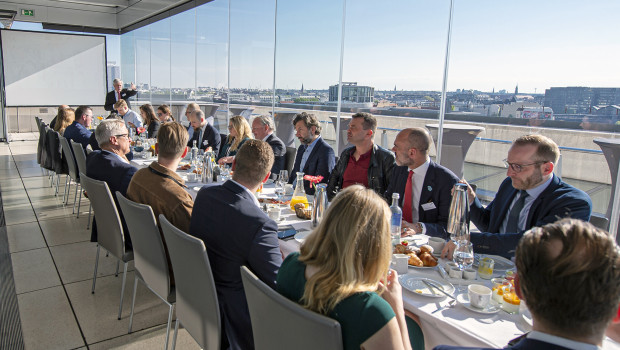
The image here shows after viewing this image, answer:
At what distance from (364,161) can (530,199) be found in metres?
1.66

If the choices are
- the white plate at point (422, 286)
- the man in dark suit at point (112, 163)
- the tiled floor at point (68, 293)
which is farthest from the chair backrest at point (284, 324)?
the man in dark suit at point (112, 163)

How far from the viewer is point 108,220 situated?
295 centimetres

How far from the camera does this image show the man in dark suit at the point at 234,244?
70.7 inches

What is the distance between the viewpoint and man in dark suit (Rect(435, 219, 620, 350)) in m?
0.84

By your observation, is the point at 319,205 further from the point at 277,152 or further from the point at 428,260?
the point at 277,152

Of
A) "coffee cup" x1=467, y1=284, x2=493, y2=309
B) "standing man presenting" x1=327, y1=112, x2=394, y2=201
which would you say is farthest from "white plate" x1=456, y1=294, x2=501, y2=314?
"standing man presenting" x1=327, y1=112, x2=394, y2=201

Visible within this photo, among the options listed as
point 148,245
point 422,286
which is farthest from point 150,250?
point 422,286

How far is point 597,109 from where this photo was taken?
12.8 ft

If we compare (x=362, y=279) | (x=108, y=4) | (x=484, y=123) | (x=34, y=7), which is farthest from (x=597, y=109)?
(x=34, y=7)

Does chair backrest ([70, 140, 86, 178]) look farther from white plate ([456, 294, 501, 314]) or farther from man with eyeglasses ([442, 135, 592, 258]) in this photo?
white plate ([456, 294, 501, 314])

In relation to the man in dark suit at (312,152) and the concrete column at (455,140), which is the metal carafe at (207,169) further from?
the concrete column at (455,140)

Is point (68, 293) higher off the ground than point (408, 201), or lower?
lower

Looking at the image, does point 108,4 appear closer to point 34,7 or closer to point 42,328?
point 34,7

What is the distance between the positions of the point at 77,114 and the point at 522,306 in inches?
254
